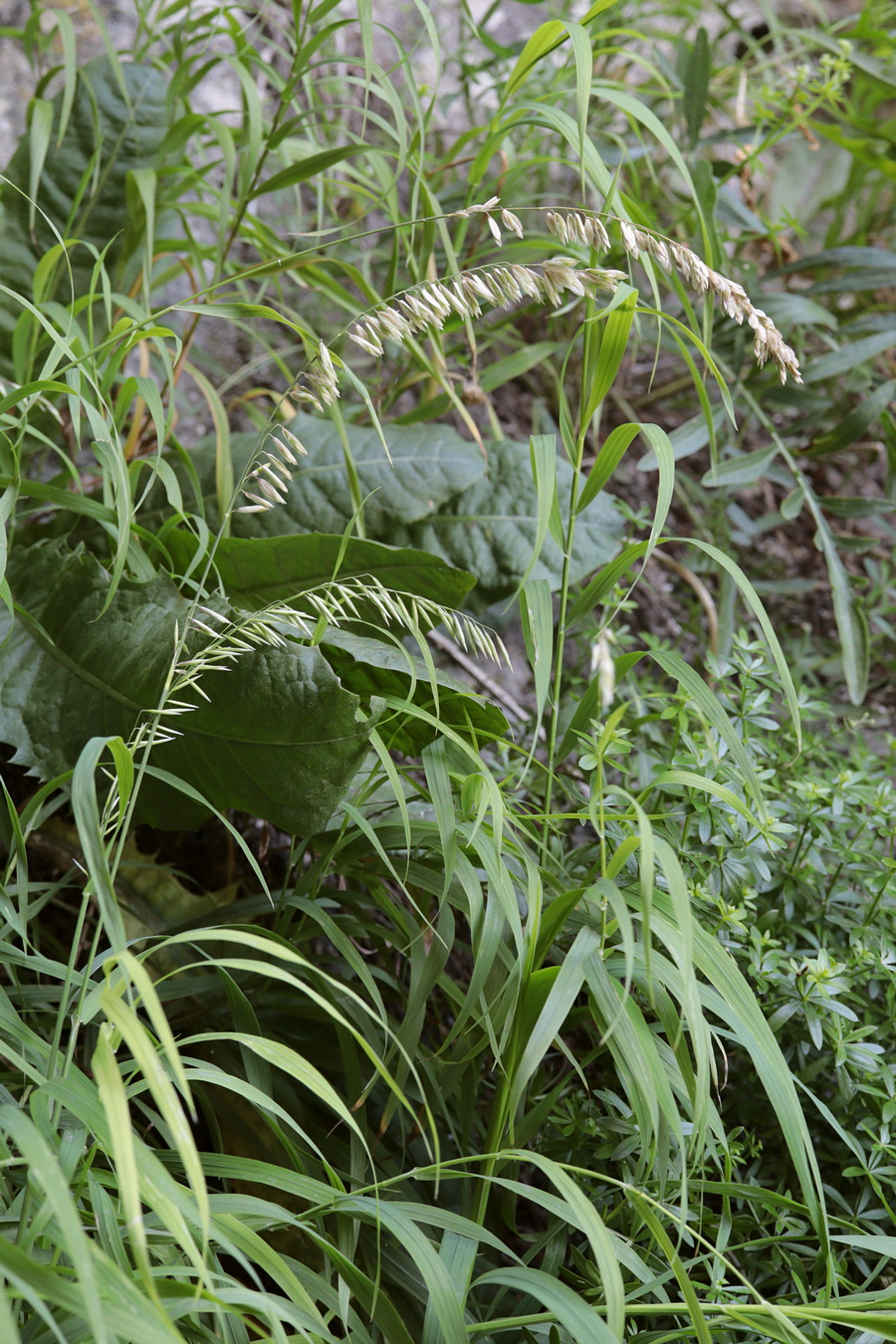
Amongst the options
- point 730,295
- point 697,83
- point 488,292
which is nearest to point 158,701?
point 488,292

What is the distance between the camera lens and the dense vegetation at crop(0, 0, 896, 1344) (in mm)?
633

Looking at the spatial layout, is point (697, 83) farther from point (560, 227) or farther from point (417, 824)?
point (417, 824)

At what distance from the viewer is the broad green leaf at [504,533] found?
1.23 m

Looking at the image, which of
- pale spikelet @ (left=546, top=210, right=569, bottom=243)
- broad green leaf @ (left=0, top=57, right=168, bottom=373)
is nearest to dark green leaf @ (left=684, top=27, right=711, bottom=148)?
broad green leaf @ (left=0, top=57, right=168, bottom=373)

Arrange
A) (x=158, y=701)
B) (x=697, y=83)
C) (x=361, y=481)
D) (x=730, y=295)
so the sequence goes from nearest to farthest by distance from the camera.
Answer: (x=730, y=295) < (x=158, y=701) < (x=361, y=481) < (x=697, y=83)

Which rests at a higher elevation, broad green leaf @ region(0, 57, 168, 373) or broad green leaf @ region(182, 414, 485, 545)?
broad green leaf @ region(0, 57, 168, 373)

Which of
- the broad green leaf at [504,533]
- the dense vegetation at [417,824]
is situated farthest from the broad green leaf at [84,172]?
the broad green leaf at [504,533]

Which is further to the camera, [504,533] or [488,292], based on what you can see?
[504,533]

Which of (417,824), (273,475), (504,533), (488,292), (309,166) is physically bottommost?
(417,824)

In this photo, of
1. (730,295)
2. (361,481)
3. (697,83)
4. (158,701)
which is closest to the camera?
(730,295)

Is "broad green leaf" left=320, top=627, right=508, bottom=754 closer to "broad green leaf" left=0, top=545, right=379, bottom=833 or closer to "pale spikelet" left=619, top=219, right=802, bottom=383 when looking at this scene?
"broad green leaf" left=0, top=545, right=379, bottom=833

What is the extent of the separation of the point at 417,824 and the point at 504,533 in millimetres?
509

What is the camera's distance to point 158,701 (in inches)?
33.9

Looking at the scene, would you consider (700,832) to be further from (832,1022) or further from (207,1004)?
(207,1004)
